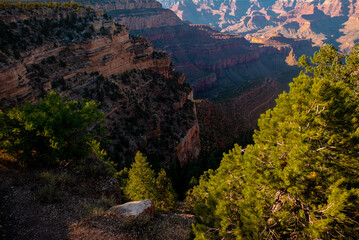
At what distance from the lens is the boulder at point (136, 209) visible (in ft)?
38.4

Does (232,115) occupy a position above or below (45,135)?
below

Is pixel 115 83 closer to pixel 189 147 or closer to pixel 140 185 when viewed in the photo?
pixel 189 147

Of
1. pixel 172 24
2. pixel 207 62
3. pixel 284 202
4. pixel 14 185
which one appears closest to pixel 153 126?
pixel 14 185

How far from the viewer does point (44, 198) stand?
11.4m

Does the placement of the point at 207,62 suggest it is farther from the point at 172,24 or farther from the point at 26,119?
the point at 26,119

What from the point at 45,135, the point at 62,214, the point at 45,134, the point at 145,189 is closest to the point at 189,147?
the point at 145,189

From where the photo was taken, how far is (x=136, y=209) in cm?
1220

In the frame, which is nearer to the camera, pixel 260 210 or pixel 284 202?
pixel 260 210

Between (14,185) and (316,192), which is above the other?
(316,192)

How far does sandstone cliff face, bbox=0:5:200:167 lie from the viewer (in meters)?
26.3

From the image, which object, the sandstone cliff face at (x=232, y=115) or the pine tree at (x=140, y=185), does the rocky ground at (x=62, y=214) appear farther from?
the sandstone cliff face at (x=232, y=115)

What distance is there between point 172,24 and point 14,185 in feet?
528

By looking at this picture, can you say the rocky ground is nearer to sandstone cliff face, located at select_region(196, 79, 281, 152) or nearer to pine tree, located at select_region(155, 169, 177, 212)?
pine tree, located at select_region(155, 169, 177, 212)

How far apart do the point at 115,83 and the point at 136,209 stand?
30.0 metres
